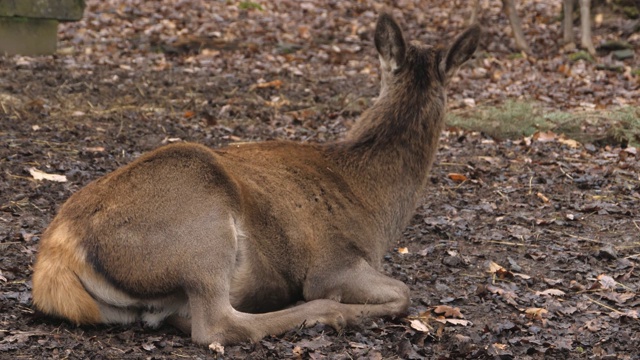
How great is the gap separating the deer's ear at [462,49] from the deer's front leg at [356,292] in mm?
1617

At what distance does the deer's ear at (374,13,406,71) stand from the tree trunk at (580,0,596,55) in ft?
34.8

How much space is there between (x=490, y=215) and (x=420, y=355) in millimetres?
3255

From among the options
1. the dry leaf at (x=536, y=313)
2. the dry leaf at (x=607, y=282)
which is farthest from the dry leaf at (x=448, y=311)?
the dry leaf at (x=607, y=282)

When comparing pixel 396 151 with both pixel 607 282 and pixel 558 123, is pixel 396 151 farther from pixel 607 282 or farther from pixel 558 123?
pixel 558 123

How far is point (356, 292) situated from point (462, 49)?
1.83 metres

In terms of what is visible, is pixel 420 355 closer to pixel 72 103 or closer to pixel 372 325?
pixel 372 325

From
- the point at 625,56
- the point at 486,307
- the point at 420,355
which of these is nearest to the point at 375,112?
the point at 486,307

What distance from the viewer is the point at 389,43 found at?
6.09 meters

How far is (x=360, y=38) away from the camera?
57.4ft

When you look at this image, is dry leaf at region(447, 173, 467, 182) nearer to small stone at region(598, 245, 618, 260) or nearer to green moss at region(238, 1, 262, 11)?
small stone at region(598, 245, 618, 260)

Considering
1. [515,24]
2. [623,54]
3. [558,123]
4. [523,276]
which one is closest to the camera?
[523,276]

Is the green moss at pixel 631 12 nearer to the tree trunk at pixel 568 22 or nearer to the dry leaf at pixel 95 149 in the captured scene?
the tree trunk at pixel 568 22

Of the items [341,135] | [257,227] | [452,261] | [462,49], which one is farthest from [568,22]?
[257,227]

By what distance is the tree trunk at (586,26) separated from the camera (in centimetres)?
1573
